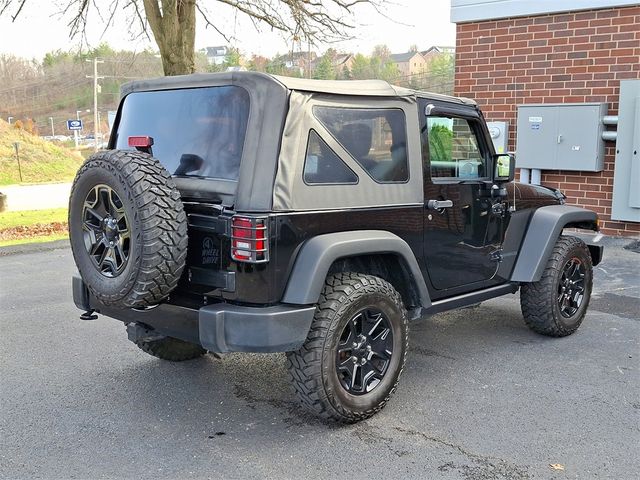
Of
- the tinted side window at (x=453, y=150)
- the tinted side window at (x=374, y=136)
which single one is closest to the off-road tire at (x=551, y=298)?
the tinted side window at (x=453, y=150)

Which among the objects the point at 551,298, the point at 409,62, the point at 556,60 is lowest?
the point at 551,298

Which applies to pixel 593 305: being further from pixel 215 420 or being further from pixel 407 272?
pixel 215 420

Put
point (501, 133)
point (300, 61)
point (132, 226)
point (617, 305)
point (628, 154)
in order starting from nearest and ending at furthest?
point (132, 226)
point (617, 305)
point (628, 154)
point (501, 133)
point (300, 61)

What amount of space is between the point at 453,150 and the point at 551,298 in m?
1.49

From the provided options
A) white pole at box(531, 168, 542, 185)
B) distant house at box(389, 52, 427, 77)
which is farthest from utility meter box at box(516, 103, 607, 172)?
distant house at box(389, 52, 427, 77)

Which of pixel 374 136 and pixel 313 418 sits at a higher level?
pixel 374 136

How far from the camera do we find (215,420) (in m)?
3.95

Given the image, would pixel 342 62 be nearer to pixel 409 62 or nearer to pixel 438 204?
pixel 409 62

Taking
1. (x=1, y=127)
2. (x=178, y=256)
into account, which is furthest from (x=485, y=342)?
(x=1, y=127)

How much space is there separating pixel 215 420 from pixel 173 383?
696mm

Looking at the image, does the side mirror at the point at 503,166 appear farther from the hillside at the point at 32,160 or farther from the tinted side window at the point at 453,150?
the hillside at the point at 32,160

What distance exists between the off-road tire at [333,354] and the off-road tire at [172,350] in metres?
1.43

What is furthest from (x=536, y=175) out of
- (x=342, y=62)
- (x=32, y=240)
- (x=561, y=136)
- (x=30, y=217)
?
(x=30, y=217)

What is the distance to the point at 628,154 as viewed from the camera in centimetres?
890
